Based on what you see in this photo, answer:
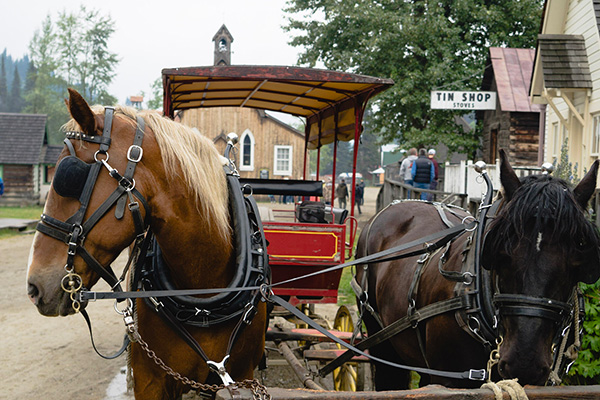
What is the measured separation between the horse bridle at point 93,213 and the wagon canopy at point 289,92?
1.98m

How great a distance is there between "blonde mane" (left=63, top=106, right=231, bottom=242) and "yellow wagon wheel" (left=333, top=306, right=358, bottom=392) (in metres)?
2.20

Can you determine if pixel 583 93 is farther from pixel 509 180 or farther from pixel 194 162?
pixel 194 162

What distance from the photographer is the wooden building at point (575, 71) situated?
10.9 meters

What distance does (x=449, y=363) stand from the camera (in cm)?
263

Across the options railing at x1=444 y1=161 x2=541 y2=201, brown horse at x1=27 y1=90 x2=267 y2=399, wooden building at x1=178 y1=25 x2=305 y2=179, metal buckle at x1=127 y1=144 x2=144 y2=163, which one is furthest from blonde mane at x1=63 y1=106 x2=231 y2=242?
wooden building at x1=178 y1=25 x2=305 y2=179

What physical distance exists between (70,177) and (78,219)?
0.17m

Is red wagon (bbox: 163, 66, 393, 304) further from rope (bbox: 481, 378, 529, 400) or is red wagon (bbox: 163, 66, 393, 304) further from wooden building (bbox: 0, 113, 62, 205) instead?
wooden building (bbox: 0, 113, 62, 205)

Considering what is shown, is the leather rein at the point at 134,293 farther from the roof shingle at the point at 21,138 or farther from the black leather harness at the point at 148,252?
the roof shingle at the point at 21,138

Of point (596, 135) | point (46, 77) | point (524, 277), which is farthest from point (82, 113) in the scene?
point (46, 77)

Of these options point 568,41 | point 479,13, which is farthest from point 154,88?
point 568,41

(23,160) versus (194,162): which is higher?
(23,160)

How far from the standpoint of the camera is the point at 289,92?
5.79m

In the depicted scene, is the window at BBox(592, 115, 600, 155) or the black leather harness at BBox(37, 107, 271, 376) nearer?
the black leather harness at BBox(37, 107, 271, 376)

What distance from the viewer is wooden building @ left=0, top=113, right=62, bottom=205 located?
2786 centimetres
